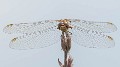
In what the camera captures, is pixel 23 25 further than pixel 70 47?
Yes

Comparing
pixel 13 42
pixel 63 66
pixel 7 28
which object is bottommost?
pixel 63 66

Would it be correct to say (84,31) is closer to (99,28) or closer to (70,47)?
(99,28)

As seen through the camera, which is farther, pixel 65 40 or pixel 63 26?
pixel 63 26

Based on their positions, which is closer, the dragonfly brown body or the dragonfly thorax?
the dragonfly brown body

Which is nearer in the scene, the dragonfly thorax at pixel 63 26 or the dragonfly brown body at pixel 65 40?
the dragonfly brown body at pixel 65 40

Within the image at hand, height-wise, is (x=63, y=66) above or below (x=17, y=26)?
below

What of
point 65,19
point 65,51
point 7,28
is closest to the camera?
point 65,51

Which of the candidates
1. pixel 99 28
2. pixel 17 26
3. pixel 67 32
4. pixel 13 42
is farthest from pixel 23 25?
pixel 99 28

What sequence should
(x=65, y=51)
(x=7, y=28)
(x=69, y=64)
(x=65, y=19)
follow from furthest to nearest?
(x=65, y=19) → (x=7, y=28) → (x=65, y=51) → (x=69, y=64)

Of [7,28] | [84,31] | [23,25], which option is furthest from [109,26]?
[7,28]

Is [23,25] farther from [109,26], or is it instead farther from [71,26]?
[109,26]
